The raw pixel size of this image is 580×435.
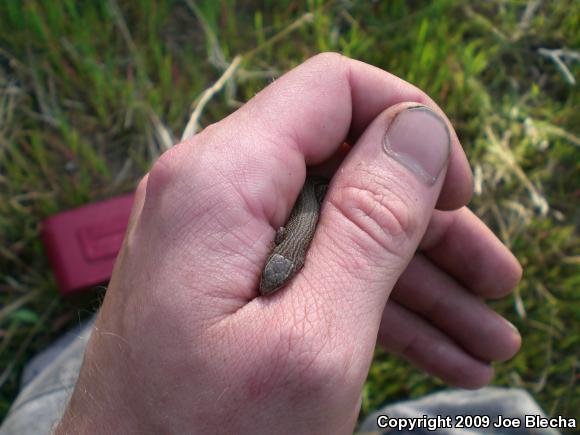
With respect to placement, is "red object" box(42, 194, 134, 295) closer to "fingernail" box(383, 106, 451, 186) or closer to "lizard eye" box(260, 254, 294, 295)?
"lizard eye" box(260, 254, 294, 295)

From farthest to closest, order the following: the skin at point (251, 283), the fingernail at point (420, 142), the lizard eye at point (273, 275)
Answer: the fingernail at point (420, 142) → the lizard eye at point (273, 275) → the skin at point (251, 283)

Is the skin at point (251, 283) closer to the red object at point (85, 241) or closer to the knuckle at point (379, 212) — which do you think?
the knuckle at point (379, 212)

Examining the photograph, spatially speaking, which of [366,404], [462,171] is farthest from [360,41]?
[366,404]

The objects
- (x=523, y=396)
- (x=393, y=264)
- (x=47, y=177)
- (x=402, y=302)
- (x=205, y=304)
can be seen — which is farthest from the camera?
(x=47, y=177)

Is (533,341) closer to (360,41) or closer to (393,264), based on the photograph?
(393,264)

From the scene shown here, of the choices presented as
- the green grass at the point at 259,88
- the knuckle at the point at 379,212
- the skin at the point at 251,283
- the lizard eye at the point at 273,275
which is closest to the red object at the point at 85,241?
the green grass at the point at 259,88

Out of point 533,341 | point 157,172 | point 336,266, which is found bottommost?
point 533,341
